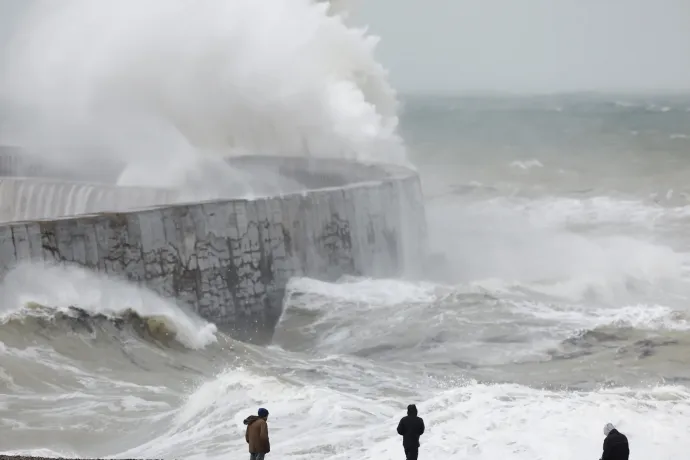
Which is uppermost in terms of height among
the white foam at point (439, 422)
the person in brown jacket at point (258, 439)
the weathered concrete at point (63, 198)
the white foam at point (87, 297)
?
the weathered concrete at point (63, 198)

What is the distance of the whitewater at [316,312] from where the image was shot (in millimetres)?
6473

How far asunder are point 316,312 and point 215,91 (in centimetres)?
874

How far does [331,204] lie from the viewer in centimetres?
1177

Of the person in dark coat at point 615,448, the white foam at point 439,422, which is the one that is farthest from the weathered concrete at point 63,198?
the person in dark coat at point 615,448

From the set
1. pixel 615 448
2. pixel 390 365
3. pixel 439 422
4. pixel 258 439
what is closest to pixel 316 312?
pixel 390 365

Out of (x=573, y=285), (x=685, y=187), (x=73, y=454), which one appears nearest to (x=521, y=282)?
(x=573, y=285)

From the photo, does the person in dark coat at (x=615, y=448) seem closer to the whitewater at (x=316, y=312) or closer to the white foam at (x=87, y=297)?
the whitewater at (x=316, y=312)

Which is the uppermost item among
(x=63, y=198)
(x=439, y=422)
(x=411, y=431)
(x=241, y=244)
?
(x=63, y=198)

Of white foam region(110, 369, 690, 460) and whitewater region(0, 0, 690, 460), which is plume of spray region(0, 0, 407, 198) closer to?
whitewater region(0, 0, 690, 460)

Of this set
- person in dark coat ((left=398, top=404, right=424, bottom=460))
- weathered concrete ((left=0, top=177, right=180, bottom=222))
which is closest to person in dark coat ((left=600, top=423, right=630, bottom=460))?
person in dark coat ((left=398, top=404, right=424, bottom=460))

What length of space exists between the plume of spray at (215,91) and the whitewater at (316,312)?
1.8 inches

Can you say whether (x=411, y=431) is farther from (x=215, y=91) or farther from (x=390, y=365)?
(x=215, y=91)

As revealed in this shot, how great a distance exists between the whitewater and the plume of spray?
45 mm

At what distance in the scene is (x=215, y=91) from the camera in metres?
18.4
